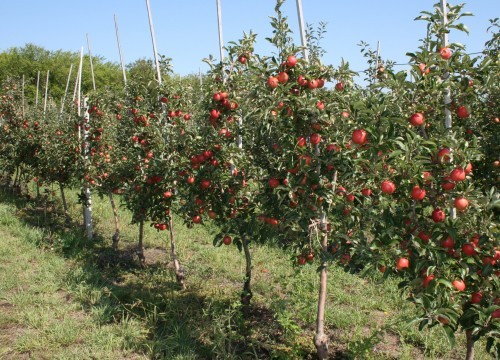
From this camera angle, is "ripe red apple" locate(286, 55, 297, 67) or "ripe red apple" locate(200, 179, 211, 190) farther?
"ripe red apple" locate(200, 179, 211, 190)

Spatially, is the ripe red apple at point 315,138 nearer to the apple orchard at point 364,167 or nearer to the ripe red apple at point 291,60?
the apple orchard at point 364,167

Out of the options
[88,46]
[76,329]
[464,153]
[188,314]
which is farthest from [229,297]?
[88,46]

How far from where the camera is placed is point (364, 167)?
8.75 ft

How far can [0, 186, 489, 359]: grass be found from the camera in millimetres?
3410

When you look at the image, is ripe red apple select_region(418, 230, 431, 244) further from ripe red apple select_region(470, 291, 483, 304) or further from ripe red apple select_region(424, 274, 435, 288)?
ripe red apple select_region(470, 291, 483, 304)

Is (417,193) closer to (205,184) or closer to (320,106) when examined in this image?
(320,106)

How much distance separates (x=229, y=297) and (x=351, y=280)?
157cm

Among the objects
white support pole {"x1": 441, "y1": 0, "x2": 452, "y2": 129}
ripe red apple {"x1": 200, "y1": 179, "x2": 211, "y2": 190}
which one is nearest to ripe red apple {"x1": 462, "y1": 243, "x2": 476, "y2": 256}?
white support pole {"x1": 441, "y1": 0, "x2": 452, "y2": 129}

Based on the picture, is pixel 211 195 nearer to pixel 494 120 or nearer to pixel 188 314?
pixel 188 314

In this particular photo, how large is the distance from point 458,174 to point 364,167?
76 centimetres

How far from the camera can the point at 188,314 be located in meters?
4.02

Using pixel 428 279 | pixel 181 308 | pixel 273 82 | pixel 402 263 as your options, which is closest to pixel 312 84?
pixel 273 82

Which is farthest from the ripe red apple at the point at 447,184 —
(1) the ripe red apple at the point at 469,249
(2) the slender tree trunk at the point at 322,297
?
(2) the slender tree trunk at the point at 322,297

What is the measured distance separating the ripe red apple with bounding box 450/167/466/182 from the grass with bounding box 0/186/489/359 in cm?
105
